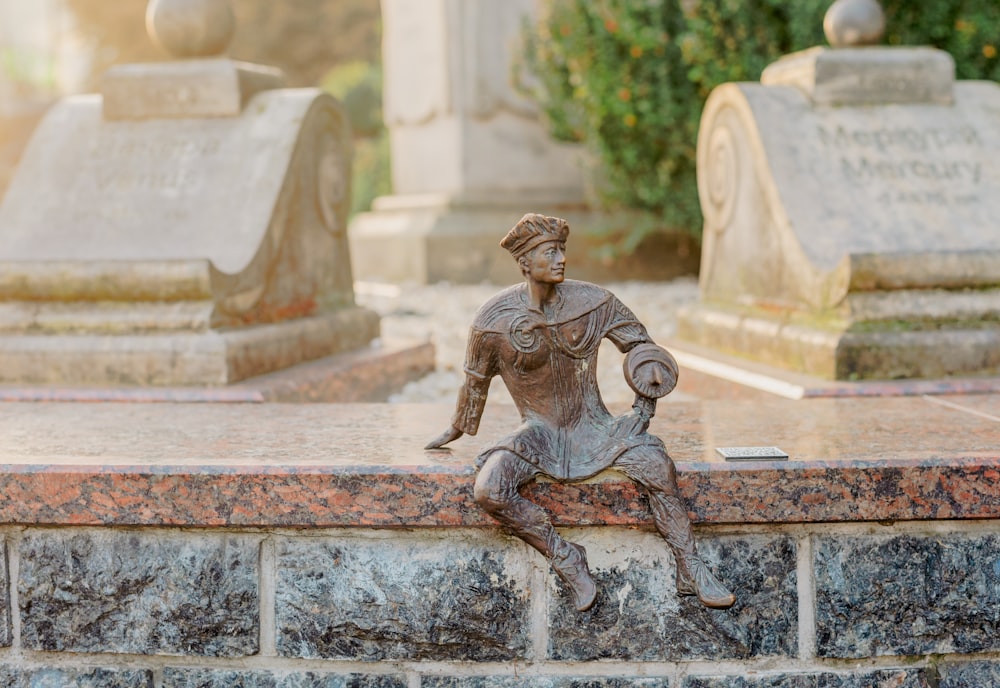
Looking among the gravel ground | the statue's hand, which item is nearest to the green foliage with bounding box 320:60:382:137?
the gravel ground

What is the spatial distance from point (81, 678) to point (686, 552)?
122cm

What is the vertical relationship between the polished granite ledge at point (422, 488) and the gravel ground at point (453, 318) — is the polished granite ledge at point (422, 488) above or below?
above

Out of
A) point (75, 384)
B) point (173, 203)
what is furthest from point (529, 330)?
point (173, 203)

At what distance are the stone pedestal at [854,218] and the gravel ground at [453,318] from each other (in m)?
0.57

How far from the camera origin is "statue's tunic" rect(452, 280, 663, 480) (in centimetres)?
Result: 208

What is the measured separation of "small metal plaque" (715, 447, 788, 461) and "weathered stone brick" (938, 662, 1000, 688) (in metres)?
0.53

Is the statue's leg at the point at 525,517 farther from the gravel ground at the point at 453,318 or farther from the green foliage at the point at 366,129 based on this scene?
the green foliage at the point at 366,129

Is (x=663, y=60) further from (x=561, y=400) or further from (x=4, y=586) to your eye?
(x=4, y=586)

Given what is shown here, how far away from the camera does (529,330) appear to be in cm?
Result: 208

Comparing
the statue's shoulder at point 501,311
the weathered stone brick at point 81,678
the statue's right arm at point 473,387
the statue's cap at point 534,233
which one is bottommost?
the weathered stone brick at point 81,678

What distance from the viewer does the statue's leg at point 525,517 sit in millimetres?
1949

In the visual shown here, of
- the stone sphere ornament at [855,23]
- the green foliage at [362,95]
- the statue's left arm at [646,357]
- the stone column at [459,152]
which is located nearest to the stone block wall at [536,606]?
the statue's left arm at [646,357]

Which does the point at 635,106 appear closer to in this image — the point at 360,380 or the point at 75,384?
the point at 360,380

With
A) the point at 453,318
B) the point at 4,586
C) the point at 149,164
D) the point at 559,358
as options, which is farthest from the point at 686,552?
the point at 453,318
